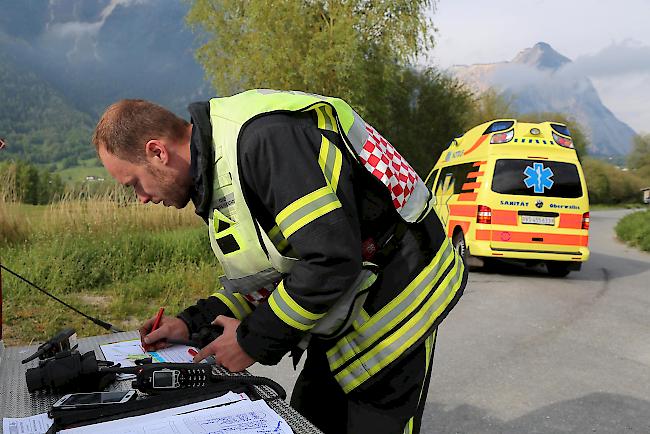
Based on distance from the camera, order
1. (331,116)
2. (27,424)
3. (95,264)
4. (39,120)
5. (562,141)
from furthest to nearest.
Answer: (39,120), (562,141), (95,264), (331,116), (27,424)

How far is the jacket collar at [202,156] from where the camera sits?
1586 mm

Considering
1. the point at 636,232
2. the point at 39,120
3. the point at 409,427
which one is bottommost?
the point at 39,120

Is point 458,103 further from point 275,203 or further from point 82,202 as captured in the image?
point 275,203

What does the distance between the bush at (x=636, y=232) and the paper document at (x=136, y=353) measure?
1589 cm

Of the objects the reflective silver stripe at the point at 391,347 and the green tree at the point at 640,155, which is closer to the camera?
the reflective silver stripe at the point at 391,347

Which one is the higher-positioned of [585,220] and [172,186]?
[172,186]

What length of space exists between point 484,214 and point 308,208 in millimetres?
8479

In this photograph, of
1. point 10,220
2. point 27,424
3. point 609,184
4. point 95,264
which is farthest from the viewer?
point 609,184

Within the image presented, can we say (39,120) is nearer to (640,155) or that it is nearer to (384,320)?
(640,155)

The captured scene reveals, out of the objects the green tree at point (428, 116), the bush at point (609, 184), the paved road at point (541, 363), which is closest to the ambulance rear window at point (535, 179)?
the paved road at point (541, 363)

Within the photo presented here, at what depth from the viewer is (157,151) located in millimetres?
1581

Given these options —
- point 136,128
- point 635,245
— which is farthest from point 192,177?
point 635,245

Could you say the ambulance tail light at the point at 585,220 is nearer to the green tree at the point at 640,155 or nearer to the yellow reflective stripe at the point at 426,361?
the yellow reflective stripe at the point at 426,361

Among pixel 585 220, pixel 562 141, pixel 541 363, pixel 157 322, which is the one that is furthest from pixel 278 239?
pixel 562 141
